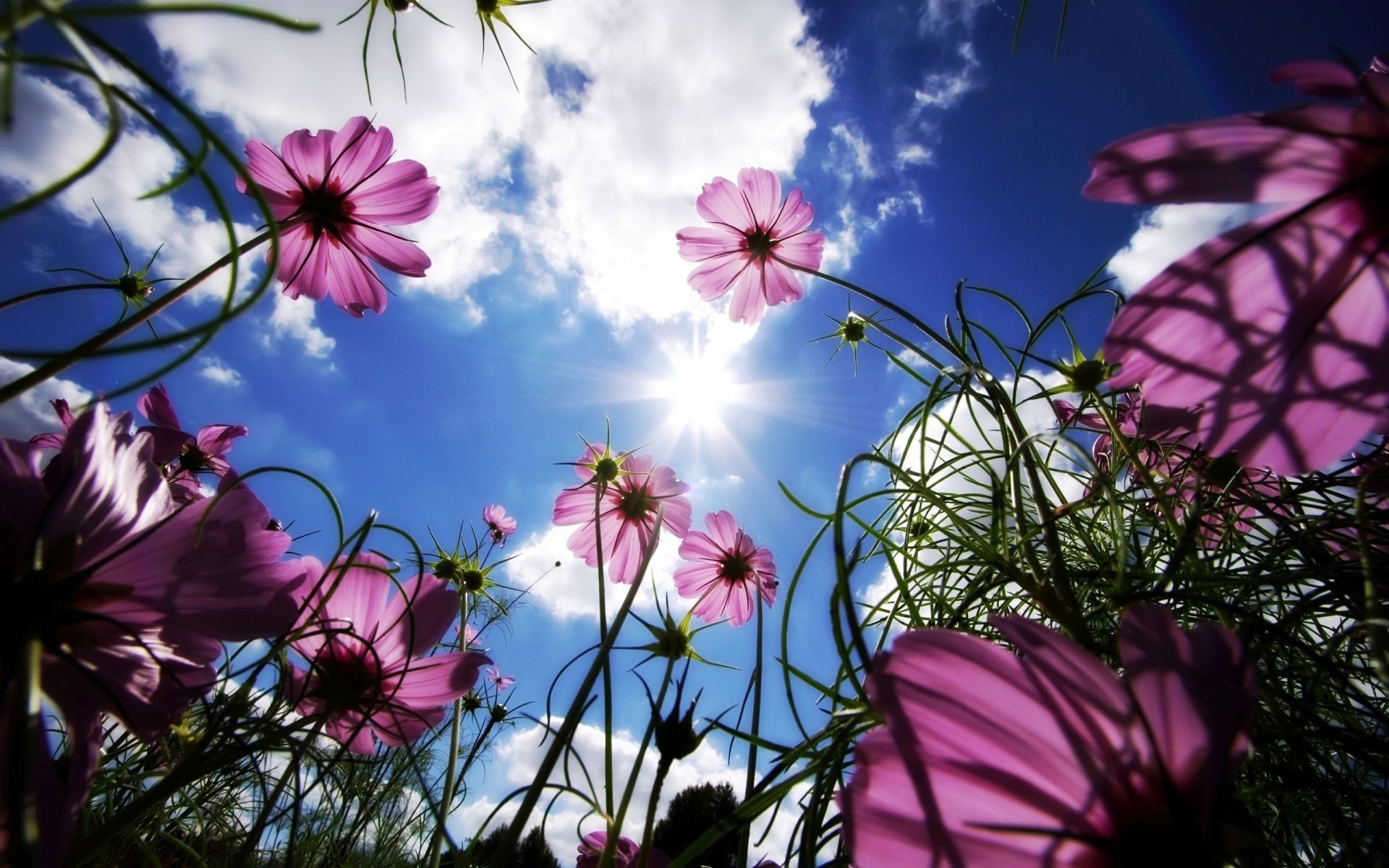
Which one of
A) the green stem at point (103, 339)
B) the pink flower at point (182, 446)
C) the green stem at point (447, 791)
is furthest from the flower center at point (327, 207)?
the green stem at point (447, 791)

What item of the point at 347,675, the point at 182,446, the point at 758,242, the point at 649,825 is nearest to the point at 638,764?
the point at 649,825

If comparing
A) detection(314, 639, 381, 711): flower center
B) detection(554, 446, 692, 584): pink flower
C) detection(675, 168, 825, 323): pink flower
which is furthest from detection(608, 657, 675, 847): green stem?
detection(675, 168, 825, 323): pink flower

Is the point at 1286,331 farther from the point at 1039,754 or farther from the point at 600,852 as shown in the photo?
the point at 600,852

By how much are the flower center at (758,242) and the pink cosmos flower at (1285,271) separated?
2.78 ft

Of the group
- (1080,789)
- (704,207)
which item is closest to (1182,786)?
(1080,789)

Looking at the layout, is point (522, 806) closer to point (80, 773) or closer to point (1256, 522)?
point (80, 773)

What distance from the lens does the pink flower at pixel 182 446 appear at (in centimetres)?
53

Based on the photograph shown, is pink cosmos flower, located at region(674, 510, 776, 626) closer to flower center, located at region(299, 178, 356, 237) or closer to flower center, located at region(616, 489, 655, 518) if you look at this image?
flower center, located at region(616, 489, 655, 518)

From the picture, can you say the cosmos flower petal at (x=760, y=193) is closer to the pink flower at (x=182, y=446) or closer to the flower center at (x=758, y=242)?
the flower center at (x=758, y=242)

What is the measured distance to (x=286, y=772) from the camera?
309 mm

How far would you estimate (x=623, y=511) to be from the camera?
36.6 inches

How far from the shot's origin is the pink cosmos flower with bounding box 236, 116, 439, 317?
62 cm

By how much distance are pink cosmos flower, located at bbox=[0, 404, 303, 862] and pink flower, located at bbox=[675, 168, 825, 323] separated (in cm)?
84

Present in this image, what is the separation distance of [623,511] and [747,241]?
1.63ft
